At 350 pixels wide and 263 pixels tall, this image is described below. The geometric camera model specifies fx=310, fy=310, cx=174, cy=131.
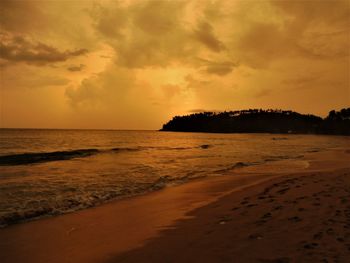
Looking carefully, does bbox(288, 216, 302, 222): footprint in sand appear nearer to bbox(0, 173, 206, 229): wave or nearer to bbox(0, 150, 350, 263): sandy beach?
bbox(0, 150, 350, 263): sandy beach

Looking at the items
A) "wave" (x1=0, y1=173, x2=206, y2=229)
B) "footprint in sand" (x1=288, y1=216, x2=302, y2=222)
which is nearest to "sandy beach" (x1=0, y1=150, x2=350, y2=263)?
"footprint in sand" (x1=288, y1=216, x2=302, y2=222)

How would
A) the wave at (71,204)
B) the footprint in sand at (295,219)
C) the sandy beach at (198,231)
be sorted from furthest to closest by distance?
the wave at (71,204), the footprint in sand at (295,219), the sandy beach at (198,231)

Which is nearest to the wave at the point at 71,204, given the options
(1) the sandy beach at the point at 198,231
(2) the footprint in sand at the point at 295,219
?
(1) the sandy beach at the point at 198,231

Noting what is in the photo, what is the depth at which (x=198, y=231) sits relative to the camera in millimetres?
6531

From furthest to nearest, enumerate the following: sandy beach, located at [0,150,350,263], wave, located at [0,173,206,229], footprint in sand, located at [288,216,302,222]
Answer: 1. wave, located at [0,173,206,229]
2. footprint in sand, located at [288,216,302,222]
3. sandy beach, located at [0,150,350,263]

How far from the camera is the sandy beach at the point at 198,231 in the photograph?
5.14 m

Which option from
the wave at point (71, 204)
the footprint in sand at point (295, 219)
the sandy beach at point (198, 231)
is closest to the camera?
the sandy beach at point (198, 231)

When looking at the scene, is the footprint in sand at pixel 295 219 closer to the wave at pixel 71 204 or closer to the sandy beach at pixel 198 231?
the sandy beach at pixel 198 231

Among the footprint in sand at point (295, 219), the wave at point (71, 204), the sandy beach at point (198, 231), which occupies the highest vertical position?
the footprint in sand at point (295, 219)

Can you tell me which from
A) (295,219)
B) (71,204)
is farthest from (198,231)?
(71,204)

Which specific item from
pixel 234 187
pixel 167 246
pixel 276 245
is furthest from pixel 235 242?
pixel 234 187

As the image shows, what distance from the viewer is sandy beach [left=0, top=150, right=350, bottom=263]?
5.14 m

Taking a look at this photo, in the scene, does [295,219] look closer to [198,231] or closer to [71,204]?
[198,231]

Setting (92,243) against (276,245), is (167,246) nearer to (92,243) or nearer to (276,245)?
(92,243)
